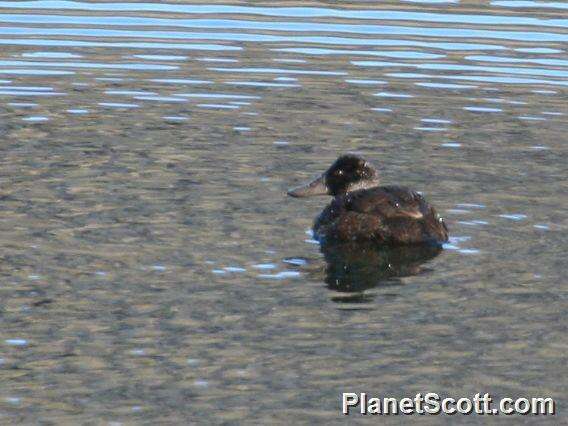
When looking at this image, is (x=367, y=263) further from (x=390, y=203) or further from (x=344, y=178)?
(x=344, y=178)

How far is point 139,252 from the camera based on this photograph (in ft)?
37.4

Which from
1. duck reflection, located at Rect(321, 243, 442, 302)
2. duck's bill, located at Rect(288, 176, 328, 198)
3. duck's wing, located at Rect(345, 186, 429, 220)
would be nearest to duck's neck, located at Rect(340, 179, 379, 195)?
duck's bill, located at Rect(288, 176, 328, 198)

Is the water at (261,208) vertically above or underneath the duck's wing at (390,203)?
underneath

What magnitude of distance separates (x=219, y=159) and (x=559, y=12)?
8.57 m

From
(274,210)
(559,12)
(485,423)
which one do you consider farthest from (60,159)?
(559,12)

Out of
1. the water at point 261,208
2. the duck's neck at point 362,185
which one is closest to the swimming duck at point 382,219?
the water at point 261,208

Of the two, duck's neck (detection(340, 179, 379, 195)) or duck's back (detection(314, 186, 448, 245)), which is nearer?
duck's back (detection(314, 186, 448, 245))

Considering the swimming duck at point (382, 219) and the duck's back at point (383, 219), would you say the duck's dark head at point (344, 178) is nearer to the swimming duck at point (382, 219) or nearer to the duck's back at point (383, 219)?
the swimming duck at point (382, 219)

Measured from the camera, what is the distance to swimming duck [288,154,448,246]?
1209cm

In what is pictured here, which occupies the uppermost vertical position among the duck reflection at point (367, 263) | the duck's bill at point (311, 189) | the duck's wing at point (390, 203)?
the duck's wing at point (390, 203)

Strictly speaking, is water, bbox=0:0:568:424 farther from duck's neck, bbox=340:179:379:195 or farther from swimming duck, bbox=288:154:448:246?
duck's neck, bbox=340:179:379:195

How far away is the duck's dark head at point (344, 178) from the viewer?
13250mm

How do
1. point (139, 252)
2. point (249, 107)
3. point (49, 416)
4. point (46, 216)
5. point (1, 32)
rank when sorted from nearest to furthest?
1. point (49, 416)
2. point (139, 252)
3. point (46, 216)
4. point (249, 107)
5. point (1, 32)

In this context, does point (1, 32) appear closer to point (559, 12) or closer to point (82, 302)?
point (559, 12)
